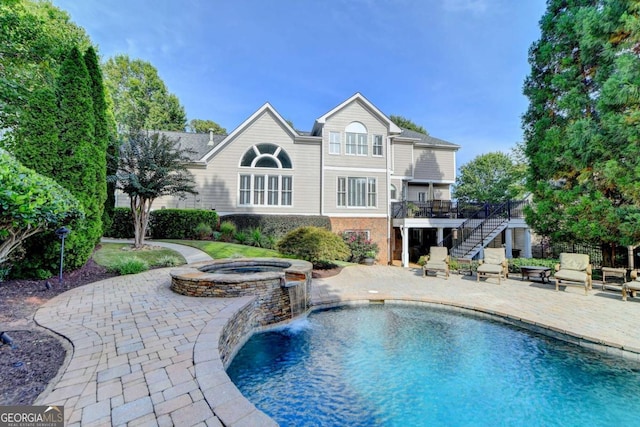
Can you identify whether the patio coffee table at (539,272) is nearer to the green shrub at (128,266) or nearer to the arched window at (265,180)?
the arched window at (265,180)

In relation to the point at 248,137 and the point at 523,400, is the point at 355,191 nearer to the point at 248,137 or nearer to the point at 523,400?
the point at 248,137

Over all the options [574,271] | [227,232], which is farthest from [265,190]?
[574,271]

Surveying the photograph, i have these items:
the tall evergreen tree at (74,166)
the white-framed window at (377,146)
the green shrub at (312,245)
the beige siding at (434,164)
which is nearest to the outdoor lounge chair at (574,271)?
the green shrub at (312,245)

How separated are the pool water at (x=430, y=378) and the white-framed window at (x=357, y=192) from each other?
1184 cm

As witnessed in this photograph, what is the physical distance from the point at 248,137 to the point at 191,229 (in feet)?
21.5

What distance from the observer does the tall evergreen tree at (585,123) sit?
27.8 ft

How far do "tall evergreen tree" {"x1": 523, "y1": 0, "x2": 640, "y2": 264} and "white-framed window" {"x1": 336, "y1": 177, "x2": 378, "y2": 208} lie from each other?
826 cm

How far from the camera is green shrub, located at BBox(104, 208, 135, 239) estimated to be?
1541cm

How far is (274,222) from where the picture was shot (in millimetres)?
16156

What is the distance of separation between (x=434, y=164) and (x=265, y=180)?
12.9 meters

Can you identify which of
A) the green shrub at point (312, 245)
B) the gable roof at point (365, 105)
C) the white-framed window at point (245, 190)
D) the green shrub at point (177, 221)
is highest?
the gable roof at point (365, 105)

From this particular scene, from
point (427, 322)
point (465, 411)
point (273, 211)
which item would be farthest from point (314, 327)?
point (273, 211)

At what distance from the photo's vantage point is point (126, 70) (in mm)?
32562

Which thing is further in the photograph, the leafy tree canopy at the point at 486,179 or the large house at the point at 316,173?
the leafy tree canopy at the point at 486,179
